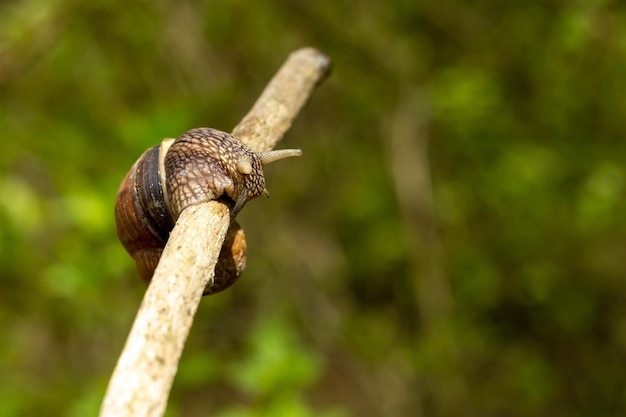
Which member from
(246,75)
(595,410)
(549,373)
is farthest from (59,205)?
(595,410)

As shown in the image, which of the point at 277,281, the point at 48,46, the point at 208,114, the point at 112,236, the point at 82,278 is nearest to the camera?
the point at 82,278

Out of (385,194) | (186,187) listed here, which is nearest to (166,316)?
(186,187)

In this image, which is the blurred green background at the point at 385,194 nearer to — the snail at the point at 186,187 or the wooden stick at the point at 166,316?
the snail at the point at 186,187

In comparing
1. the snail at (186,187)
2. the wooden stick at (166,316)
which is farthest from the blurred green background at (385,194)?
the wooden stick at (166,316)

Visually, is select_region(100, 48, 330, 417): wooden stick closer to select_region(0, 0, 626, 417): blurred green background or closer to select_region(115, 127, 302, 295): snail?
select_region(115, 127, 302, 295): snail

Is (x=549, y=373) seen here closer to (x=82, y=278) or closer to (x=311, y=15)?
(x=311, y=15)

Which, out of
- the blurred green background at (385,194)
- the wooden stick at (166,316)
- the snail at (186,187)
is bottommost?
the wooden stick at (166,316)
